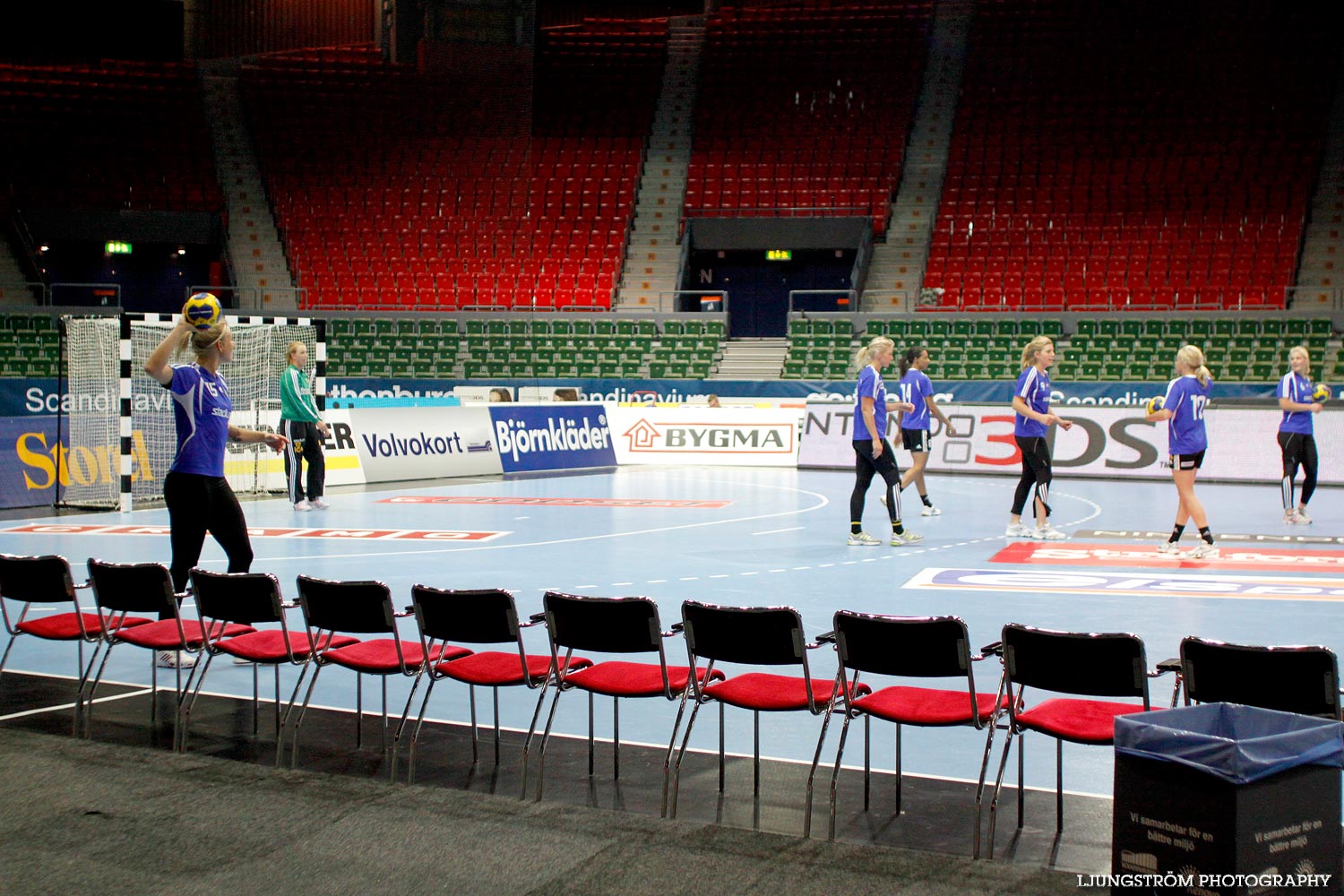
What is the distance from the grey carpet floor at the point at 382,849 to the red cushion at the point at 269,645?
80 centimetres

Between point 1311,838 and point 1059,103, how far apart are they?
3532cm

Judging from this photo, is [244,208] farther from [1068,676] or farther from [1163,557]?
[1068,676]

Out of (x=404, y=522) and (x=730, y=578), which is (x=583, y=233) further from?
(x=730, y=578)

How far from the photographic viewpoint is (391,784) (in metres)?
4.58

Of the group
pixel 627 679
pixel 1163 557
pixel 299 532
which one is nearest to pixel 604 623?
pixel 627 679

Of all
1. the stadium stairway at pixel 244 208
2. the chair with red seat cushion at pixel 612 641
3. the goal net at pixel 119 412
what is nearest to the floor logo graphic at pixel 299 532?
the goal net at pixel 119 412

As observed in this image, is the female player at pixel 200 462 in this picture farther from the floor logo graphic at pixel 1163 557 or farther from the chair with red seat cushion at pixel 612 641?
the floor logo graphic at pixel 1163 557

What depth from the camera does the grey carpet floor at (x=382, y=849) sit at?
3613mm

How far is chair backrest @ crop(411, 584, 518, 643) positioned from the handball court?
1.87 ft

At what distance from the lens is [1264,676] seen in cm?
391

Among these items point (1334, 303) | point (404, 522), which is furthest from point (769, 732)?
point (1334, 303)

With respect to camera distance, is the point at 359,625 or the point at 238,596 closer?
Answer: the point at 359,625

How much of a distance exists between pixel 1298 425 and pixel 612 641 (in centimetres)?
1126

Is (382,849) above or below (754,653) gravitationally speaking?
below
